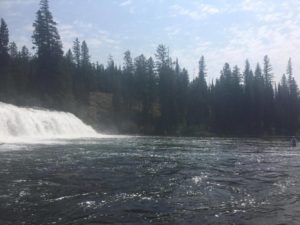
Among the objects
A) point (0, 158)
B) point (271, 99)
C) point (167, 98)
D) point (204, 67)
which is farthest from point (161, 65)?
point (0, 158)

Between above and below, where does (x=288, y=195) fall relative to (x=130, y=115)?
below

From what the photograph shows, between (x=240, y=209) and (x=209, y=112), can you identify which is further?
(x=209, y=112)

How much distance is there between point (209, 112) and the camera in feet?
356

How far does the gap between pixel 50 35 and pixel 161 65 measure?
4112cm

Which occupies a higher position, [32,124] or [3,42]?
[3,42]

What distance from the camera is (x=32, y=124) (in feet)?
→ 164

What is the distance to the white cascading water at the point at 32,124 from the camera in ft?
148

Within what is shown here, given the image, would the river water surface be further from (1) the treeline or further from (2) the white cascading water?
(1) the treeline

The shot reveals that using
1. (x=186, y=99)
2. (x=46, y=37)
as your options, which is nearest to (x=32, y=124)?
(x=46, y=37)

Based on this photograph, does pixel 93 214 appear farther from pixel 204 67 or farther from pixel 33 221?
pixel 204 67

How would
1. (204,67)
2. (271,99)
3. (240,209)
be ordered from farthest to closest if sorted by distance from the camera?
(204,67) → (271,99) → (240,209)

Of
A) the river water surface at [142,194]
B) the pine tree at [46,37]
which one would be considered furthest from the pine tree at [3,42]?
the river water surface at [142,194]

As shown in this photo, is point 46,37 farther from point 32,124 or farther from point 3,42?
point 32,124

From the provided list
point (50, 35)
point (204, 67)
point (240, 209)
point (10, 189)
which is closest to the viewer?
point (240, 209)
